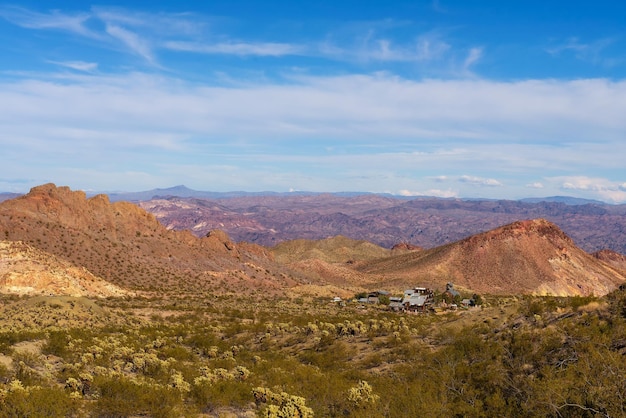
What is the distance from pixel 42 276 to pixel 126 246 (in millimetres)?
27281

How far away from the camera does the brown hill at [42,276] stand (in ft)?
172

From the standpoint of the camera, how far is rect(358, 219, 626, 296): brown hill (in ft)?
365

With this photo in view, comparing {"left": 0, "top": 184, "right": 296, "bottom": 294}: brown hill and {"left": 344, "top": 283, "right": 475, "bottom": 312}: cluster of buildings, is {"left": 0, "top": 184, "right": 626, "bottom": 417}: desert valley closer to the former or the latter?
{"left": 344, "top": 283, "right": 475, "bottom": 312}: cluster of buildings

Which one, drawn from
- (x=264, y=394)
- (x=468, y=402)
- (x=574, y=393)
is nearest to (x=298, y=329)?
(x=264, y=394)

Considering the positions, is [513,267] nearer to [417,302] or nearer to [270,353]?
[417,302]

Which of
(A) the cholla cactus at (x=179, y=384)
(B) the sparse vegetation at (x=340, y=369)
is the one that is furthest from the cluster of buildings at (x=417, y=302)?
(A) the cholla cactus at (x=179, y=384)

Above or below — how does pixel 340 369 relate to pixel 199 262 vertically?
above

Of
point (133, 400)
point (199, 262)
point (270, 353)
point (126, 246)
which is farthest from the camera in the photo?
point (199, 262)

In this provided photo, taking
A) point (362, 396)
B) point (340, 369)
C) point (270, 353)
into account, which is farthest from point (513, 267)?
point (362, 396)

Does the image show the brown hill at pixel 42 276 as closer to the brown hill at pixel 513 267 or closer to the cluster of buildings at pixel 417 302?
the cluster of buildings at pixel 417 302

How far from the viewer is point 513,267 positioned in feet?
390

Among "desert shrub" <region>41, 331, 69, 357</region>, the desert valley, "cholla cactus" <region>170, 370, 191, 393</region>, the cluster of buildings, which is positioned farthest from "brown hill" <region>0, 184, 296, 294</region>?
"cholla cactus" <region>170, 370, 191, 393</region>

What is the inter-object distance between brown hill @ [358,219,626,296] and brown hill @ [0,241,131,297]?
219 feet

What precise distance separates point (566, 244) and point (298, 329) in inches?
4849
